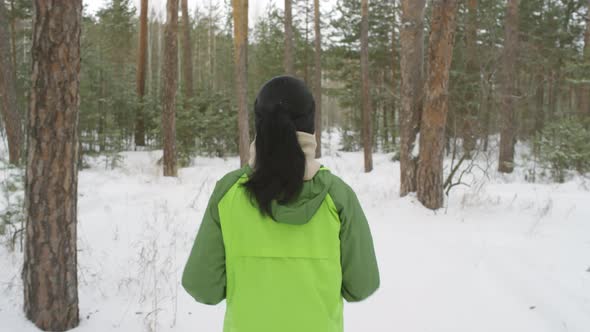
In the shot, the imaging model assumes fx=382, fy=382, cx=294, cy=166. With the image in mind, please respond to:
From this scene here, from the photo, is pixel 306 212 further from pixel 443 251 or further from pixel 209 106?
pixel 209 106

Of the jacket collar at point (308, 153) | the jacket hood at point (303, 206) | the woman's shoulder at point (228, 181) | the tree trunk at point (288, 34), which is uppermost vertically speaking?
the tree trunk at point (288, 34)

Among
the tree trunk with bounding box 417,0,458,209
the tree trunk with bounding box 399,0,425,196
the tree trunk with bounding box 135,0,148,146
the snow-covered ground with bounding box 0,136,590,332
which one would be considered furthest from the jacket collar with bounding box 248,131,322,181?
the tree trunk with bounding box 135,0,148,146

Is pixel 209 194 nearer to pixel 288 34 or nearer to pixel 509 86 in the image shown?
pixel 288 34

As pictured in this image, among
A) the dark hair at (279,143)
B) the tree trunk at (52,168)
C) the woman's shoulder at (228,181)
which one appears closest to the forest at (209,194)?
the tree trunk at (52,168)

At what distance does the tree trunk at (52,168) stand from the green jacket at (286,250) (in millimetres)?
2015

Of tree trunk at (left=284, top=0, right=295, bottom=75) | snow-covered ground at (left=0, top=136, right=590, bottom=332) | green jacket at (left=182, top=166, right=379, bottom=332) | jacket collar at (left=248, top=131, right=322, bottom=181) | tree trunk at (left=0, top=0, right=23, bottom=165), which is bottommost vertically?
snow-covered ground at (left=0, top=136, right=590, bottom=332)

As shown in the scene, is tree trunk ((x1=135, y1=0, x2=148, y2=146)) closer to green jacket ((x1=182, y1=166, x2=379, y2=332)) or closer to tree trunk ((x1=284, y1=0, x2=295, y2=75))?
tree trunk ((x1=284, y1=0, x2=295, y2=75))

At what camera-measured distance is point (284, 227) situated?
140 cm

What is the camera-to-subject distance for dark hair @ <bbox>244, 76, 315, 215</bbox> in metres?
1.39

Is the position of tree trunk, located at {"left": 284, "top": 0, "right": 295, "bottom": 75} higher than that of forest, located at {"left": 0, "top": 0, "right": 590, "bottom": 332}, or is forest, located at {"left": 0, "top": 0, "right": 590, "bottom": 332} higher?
tree trunk, located at {"left": 284, "top": 0, "right": 295, "bottom": 75}

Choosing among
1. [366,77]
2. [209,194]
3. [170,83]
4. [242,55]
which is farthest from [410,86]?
[366,77]

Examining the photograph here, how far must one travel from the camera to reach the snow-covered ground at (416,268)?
11.0ft

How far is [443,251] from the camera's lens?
4.93 meters

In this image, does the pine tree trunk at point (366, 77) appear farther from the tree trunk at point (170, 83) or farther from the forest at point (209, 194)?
the tree trunk at point (170, 83)
